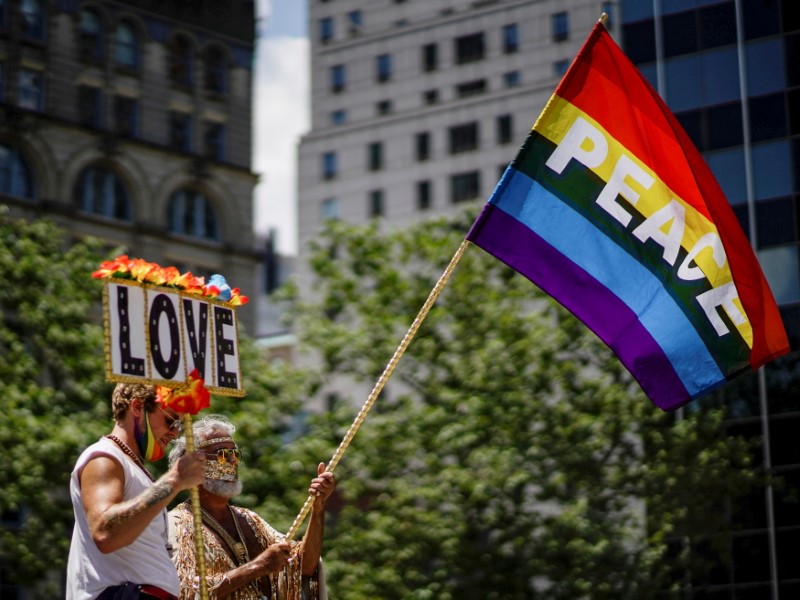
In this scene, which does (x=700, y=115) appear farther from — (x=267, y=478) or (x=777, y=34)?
(x=267, y=478)

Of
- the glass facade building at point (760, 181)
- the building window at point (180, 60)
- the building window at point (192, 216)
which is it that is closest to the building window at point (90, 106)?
the building window at point (180, 60)

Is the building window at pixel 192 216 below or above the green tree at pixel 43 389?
above

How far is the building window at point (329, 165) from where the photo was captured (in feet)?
247

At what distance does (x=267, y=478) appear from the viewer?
1348 inches

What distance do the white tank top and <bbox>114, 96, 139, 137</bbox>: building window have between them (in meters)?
52.5

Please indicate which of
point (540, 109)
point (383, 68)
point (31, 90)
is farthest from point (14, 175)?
point (383, 68)

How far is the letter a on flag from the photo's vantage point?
10.9 meters

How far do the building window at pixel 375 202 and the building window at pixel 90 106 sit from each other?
54.9 feet

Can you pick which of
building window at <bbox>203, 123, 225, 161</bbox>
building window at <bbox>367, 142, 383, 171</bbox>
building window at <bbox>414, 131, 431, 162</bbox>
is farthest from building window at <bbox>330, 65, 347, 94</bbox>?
building window at <bbox>203, 123, 225, 161</bbox>

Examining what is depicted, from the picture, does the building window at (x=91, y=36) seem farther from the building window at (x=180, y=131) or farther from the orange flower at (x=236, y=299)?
the orange flower at (x=236, y=299)

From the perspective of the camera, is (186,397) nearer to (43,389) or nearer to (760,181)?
(43,389)

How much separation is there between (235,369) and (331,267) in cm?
3018

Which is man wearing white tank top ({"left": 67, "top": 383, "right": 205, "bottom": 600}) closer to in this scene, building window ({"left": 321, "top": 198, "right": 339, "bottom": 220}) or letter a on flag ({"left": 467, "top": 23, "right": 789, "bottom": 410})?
letter a on flag ({"left": 467, "top": 23, "right": 789, "bottom": 410})

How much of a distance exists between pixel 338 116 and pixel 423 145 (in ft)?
18.0
